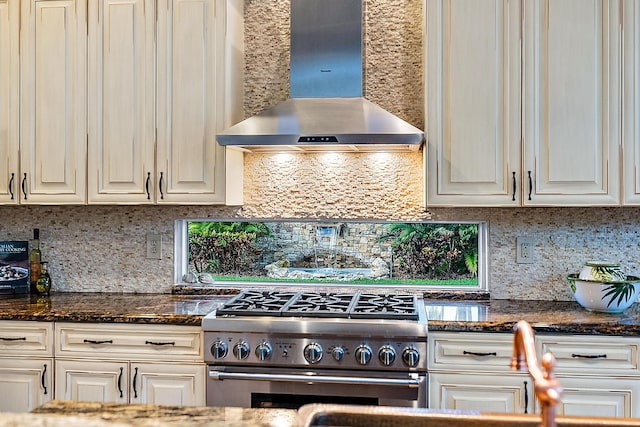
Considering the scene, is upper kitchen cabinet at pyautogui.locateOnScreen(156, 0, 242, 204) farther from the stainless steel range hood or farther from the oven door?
the oven door

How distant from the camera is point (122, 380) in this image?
2.63m

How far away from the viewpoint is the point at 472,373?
246 cm

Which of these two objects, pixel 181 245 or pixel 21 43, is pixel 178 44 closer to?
pixel 21 43

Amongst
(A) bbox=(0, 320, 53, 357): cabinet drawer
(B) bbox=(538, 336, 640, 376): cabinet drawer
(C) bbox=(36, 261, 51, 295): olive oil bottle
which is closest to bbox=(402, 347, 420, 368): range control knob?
(B) bbox=(538, 336, 640, 376): cabinet drawer

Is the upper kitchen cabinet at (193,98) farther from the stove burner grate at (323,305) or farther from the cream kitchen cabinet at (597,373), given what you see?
the cream kitchen cabinet at (597,373)

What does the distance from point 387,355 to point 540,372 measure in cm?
154

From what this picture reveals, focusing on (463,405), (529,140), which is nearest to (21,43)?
(529,140)

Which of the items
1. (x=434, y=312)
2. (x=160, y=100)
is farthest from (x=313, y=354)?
(x=160, y=100)

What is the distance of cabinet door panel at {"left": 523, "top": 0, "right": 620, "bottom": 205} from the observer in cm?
266

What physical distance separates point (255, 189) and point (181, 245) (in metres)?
0.56

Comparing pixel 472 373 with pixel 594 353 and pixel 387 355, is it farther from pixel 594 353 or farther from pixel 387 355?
pixel 594 353

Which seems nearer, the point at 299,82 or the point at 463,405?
the point at 463,405

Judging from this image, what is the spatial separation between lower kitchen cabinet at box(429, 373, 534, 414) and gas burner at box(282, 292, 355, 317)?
0.50 metres

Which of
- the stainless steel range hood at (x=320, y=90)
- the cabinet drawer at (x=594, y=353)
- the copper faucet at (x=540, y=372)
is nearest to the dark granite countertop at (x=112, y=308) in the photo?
the stainless steel range hood at (x=320, y=90)
